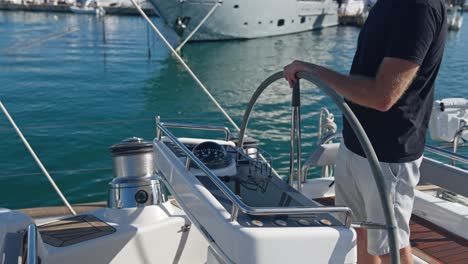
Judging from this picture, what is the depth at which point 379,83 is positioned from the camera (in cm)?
180

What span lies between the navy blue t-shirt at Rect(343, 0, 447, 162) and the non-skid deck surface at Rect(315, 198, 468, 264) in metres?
1.50

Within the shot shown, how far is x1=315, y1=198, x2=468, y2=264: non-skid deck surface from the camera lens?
3.24 m

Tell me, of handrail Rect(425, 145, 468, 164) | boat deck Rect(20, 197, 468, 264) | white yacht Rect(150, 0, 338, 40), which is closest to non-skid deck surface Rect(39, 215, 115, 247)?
boat deck Rect(20, 197, 468, 264)

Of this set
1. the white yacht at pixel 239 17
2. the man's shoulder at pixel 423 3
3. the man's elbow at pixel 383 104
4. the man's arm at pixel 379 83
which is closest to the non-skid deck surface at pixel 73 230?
the man's arm at pixel 379 83

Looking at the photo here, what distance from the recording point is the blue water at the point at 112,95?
8719 mm

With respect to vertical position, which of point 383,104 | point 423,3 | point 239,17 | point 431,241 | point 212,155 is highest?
point 423,3

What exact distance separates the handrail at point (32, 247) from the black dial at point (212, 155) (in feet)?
2.47

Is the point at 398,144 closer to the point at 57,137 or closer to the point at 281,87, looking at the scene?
the point at 57,137

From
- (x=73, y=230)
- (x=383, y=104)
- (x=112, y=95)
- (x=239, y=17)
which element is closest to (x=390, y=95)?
(x=383, y=104)

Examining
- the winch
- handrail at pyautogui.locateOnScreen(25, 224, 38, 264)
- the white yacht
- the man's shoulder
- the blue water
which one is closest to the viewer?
the man's shoulder

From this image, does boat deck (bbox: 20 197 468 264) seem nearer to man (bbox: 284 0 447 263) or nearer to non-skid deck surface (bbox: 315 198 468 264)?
non-skid deck surface (bbox: 315 198 468 264)

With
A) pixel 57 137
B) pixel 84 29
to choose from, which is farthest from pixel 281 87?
pixel 84 29

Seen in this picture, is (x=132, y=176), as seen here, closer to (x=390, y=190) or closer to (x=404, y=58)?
(x=390, y=190)

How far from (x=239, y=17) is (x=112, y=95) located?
19.0 meters
